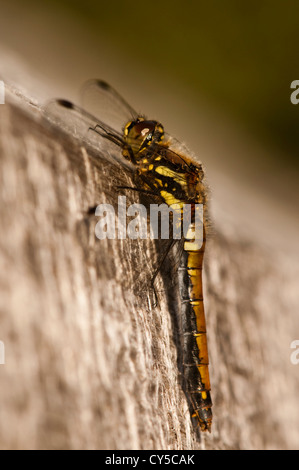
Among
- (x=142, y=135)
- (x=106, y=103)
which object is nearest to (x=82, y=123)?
(x=142, y=135)

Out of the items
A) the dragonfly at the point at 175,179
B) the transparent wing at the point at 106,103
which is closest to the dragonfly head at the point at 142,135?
the dragonfly at the point at 175,179

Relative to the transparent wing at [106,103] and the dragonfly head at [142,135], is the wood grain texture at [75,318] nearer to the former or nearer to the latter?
the dragonfly head at [142,135]

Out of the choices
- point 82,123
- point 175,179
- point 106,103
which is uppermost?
point 106,103

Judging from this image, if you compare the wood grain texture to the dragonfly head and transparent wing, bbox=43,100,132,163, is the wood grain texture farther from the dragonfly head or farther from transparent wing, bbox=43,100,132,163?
the dragonfly head

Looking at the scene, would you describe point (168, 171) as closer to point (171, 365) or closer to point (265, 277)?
point (265, 277)

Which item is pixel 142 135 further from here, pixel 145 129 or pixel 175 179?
pixel 175 179

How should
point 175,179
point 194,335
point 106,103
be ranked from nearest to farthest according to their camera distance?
point 194,335
point 175,179
point 106,103

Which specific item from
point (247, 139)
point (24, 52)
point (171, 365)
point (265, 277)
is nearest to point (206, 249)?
point (265, 277)
